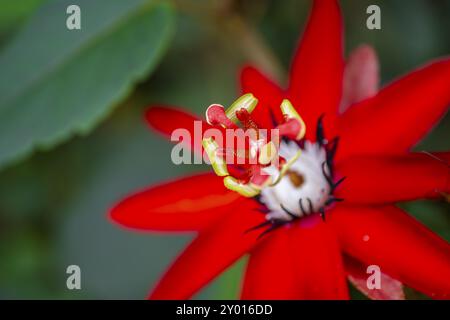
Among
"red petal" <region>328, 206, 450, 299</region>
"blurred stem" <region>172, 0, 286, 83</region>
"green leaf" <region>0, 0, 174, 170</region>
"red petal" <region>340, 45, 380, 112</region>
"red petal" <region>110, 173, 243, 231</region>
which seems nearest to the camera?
"red petal" <region>328, 206, 450, 299</region>

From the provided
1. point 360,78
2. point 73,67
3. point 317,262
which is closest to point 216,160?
point 317,262

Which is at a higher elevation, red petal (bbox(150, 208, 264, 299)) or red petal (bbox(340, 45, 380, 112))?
red petal (bbox(340, 45, 380, 112))

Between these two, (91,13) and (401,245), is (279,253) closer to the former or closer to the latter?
(401,245)

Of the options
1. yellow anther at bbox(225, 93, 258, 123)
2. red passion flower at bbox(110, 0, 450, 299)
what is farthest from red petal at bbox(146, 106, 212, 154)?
yellow anther at bbox(225, 93, 258, 123)

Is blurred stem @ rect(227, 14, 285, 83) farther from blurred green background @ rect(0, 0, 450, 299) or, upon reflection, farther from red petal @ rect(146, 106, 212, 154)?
red petal @ rect(146, 106, 212, 154)

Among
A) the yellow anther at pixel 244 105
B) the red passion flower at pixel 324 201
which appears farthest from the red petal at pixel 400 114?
the yellow anther at pixel 244 105

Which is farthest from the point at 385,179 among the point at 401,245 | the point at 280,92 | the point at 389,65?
the point at 389,65

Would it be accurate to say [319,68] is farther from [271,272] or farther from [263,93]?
[271,272]
